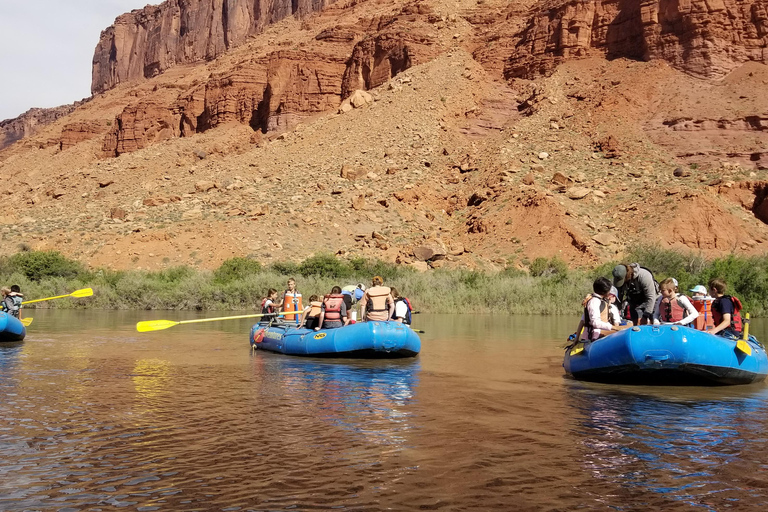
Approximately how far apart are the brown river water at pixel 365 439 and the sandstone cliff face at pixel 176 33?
101m

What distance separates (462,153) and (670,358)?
47725 mm

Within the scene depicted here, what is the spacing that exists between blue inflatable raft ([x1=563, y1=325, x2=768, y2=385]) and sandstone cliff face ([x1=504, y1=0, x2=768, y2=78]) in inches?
2137

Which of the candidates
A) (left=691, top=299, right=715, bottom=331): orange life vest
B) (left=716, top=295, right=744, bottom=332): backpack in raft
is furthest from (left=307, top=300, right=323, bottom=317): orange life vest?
(left=716, top=295, right=744, bottom=332): backpack in raft

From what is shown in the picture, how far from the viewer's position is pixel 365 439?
8.19m

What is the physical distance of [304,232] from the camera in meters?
48.5

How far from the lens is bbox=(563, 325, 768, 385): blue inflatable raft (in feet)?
36.3

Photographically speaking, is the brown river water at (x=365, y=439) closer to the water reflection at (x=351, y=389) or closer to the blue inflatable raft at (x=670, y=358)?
the water reflection at (x=351, y=389)

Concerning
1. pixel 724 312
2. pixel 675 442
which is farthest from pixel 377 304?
pixel 675 442

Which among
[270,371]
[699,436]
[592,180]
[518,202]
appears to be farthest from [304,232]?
[699,436]

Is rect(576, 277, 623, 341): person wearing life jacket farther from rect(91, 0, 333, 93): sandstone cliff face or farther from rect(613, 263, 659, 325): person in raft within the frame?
rect(91, 0, 333, 93): sandstone cliff face

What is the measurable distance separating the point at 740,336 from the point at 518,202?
3817 centimetres

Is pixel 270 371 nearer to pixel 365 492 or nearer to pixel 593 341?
pixel 593 341

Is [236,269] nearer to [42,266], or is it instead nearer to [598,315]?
[42,266]

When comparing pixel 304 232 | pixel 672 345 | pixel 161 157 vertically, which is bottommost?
pixel 672 345
